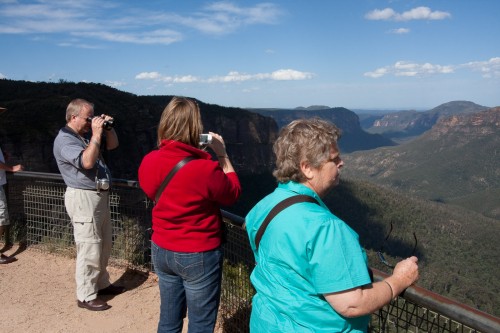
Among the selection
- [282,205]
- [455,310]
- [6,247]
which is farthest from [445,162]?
[282,205]

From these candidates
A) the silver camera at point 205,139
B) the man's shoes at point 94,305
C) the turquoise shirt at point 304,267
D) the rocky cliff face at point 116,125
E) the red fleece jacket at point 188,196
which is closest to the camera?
the turquoise shirt at point 304,267

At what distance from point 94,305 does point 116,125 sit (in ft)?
169

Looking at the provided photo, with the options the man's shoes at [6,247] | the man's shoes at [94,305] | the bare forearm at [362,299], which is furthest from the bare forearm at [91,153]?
the man's shoes at [6,247]

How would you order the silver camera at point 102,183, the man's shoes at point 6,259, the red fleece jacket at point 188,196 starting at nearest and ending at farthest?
the red fleece jacket at point 188,196 → the silver camera at point 102,183 → the man's shoes at point 6,259

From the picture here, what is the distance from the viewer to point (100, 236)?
480cm

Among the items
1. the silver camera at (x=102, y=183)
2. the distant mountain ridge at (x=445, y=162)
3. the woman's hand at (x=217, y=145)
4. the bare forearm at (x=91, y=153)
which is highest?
the woman's hand at (x=217, y=145)

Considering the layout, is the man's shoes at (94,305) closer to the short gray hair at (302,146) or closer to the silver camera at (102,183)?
the silver camera at (102,183)

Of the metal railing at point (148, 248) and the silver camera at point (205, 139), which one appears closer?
the metal railing at point (148, 248)

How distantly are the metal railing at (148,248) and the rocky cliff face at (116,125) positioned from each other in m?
12.5

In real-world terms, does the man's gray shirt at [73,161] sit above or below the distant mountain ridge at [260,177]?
above

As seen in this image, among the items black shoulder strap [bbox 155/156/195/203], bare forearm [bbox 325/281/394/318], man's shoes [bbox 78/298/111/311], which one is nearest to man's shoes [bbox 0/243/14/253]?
man's shoes [bbox 78/298/111/311]

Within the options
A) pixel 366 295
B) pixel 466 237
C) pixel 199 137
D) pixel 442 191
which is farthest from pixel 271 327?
pixel 442 191

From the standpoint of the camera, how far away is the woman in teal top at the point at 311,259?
74.6 inches

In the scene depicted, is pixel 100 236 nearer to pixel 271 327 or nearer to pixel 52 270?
pixel 52 270
